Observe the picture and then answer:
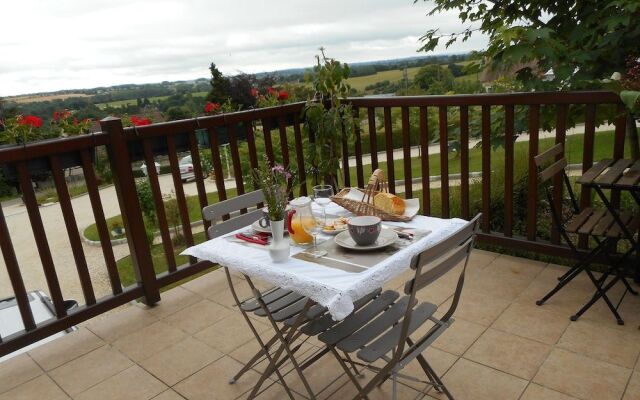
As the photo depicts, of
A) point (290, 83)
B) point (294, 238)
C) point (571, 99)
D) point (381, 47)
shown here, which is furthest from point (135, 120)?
point (381, 47)

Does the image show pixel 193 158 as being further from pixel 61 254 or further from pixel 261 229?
pixel 61 254

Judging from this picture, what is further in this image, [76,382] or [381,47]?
[381,47]

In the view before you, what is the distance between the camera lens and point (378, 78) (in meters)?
4.99

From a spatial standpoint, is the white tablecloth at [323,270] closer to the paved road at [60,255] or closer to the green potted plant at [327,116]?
the green potted plant at [327,116]

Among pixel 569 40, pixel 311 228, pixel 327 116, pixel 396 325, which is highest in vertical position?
pixel 569 40

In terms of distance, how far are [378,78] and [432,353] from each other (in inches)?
134

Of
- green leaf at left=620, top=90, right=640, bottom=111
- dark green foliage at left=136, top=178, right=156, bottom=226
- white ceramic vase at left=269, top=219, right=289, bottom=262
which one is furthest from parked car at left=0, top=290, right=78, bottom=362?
green leaf at left=620, top=90, right=640, bottom=111

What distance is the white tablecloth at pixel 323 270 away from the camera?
4.57ft

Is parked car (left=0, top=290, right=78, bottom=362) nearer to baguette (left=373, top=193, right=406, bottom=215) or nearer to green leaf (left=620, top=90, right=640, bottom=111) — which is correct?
baguette (left=373, top=193, right=406, bottom=215)

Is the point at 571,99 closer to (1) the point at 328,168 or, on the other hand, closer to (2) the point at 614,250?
(2) the point at 614,250

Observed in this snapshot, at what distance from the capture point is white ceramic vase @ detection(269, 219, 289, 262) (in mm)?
1606

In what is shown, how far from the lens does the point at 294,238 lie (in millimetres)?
1760

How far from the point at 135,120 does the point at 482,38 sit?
325 centimetres

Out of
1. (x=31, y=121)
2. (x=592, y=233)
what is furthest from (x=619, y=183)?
(x=31, y=121)
